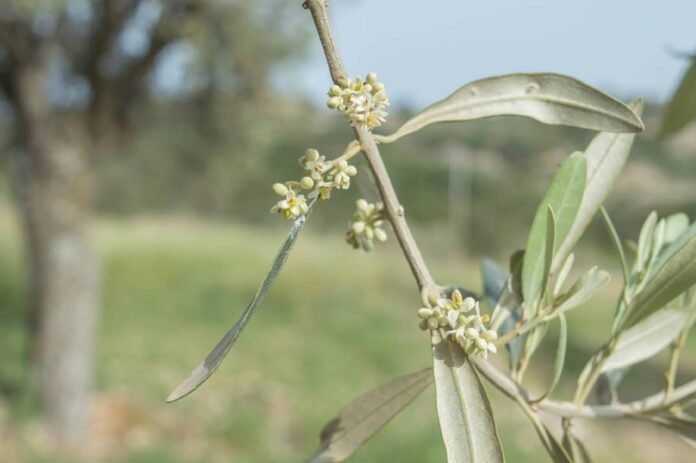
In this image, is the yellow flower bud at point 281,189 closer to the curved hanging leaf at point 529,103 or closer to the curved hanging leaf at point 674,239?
the curved hanging leaf at point 529,103

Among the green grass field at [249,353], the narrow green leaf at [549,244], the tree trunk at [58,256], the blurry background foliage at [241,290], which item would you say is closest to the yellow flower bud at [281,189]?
the narrow green leaf at [549,244]

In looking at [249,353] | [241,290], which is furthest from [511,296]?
[241,290]

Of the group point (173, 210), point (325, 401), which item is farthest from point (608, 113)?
point (173, 210)

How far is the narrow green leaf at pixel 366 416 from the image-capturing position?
1.28ft

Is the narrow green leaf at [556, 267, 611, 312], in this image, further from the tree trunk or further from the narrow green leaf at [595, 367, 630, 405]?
the tree trunk

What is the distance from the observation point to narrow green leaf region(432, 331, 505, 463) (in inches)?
13.2

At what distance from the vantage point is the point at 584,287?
37 centimetres

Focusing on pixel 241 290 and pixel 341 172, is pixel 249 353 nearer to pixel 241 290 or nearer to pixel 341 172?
pixel 241 290

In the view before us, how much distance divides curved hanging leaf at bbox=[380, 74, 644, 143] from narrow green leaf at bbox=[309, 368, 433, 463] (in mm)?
116

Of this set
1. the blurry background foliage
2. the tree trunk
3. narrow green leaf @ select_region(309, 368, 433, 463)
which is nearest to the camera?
narrow green leaf @ select_region(309, 368, 433, 463)

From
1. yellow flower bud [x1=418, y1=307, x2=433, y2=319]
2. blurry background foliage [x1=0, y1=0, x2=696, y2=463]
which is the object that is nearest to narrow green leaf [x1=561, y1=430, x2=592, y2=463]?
yellow flower bud [x1=418, y1=307, x2=433, y2=319]

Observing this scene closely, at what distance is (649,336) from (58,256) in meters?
4.11

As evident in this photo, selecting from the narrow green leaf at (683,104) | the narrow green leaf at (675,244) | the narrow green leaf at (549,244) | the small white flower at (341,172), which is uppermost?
the narrow green leaf at (683,104)

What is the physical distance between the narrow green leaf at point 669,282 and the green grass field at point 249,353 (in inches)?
145
